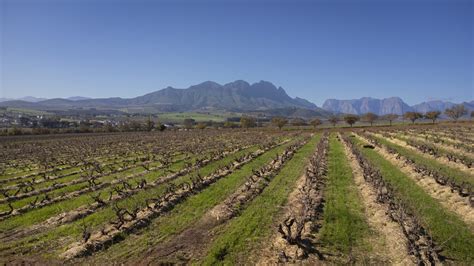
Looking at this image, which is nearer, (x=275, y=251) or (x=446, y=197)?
(x=275, y=251)

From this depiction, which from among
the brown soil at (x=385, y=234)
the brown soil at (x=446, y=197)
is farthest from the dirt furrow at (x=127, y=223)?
the brown soil at (x=446, y=197)

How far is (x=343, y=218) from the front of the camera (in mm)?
15078

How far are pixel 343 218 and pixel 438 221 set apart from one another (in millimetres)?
4087

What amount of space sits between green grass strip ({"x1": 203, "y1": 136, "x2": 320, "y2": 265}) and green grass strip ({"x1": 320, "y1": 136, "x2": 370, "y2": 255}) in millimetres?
2366

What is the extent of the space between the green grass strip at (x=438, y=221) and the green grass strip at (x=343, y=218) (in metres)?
2.49

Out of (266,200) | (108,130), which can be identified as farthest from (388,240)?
(108,130)

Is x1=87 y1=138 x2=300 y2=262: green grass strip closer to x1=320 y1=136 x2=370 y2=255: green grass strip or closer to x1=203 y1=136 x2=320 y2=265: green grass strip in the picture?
x1=203 y1=136 x2=320 y2=265: green grass strip

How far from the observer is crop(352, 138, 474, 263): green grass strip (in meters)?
11.8

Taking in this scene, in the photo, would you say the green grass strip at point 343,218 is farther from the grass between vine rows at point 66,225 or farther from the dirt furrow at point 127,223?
the grass between vine rows at point 66,225

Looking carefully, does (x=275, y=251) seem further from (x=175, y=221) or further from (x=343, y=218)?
(x=175, y=221)

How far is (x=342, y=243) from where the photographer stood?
12398 mm

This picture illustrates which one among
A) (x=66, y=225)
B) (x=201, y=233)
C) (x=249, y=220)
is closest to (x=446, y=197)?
(x=249, y=220)

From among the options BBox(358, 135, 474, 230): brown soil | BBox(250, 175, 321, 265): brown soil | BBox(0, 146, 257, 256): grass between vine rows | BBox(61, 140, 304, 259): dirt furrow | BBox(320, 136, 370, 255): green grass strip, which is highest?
BBox(358, 135, 474, 230): brown soil

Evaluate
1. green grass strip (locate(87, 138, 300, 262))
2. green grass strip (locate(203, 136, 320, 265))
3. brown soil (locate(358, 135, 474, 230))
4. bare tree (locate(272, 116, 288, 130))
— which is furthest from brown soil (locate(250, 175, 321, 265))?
bare tree (locate(272, 116, 288, 130))
